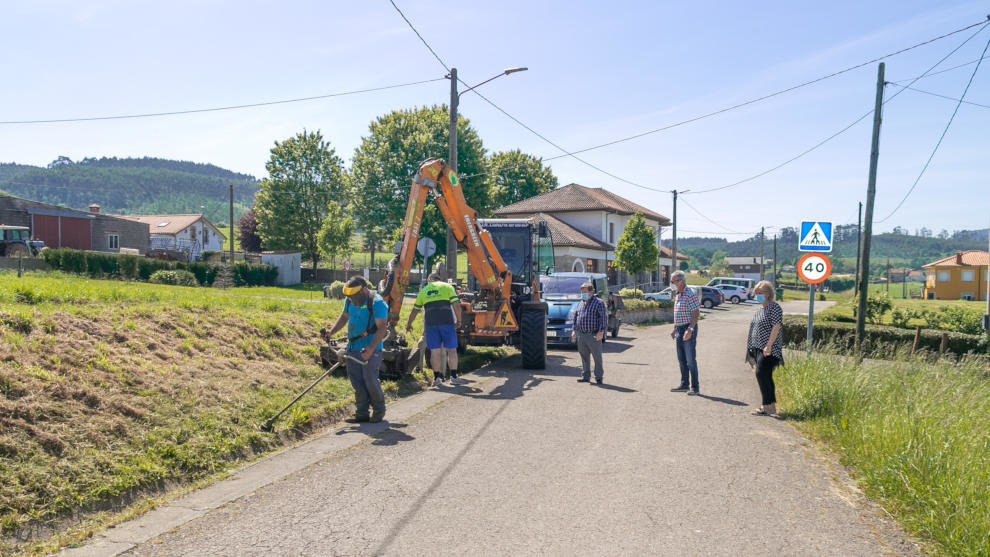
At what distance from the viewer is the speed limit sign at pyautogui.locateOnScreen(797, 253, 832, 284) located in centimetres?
1203

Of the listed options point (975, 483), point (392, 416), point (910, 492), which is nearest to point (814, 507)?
point (910, 492)

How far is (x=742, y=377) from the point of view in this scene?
514 inches

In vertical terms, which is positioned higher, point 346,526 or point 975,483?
point 975,483

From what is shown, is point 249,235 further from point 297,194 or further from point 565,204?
point 565,204

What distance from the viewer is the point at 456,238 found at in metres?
12.9

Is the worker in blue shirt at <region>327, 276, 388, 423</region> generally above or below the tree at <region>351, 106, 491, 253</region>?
below

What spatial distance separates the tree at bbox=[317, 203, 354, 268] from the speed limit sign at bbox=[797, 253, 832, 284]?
39367mm

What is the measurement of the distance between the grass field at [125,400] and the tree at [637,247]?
31.1 metres

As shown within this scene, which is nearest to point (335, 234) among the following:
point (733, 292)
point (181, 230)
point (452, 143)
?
point (181, 230)

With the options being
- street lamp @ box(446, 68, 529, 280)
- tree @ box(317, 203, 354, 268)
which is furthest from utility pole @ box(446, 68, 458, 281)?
tree @ box(317, 203, 354, 268)

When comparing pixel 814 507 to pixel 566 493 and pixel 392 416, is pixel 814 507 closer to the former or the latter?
pixel 566 493

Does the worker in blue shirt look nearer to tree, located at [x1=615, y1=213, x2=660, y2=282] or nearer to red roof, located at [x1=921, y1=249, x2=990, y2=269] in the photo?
tree, located at [x1=615, y1=213, x2=660, y2=282]

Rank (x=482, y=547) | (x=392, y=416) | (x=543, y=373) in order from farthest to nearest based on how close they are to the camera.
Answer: (x=543, y=373) < (x=392, y=416) < (x=482, y=547)

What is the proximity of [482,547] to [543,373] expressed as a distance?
869cm
